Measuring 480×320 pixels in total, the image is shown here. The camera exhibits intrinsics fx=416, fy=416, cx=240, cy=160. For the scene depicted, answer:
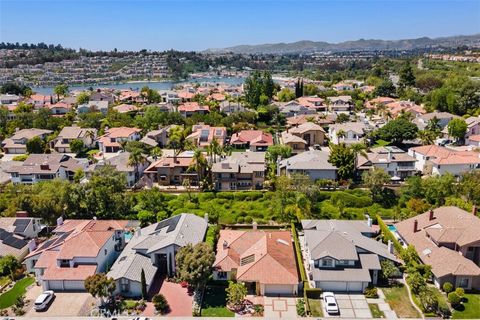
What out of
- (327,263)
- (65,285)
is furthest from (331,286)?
(65,285)

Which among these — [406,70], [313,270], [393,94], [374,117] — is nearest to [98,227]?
[313,270]

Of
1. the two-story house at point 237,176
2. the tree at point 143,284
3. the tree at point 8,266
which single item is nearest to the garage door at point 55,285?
the tree at point 8,266

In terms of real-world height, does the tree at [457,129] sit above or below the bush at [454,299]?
above

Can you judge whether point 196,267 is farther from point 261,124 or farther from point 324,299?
point 261,124

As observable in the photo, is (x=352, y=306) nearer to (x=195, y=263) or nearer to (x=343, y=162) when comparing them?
(x=195, y=263)

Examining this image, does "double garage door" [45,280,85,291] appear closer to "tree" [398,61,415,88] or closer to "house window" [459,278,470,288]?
"house window" [459,278,470,288]

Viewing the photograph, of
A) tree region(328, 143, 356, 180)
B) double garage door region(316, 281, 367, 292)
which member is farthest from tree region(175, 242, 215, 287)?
tree region(328, 143, 356, 180)

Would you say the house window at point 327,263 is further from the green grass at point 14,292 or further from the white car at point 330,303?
the green grass at point 14,292

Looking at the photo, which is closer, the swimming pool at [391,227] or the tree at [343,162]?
the swimming pool at [391,227]
